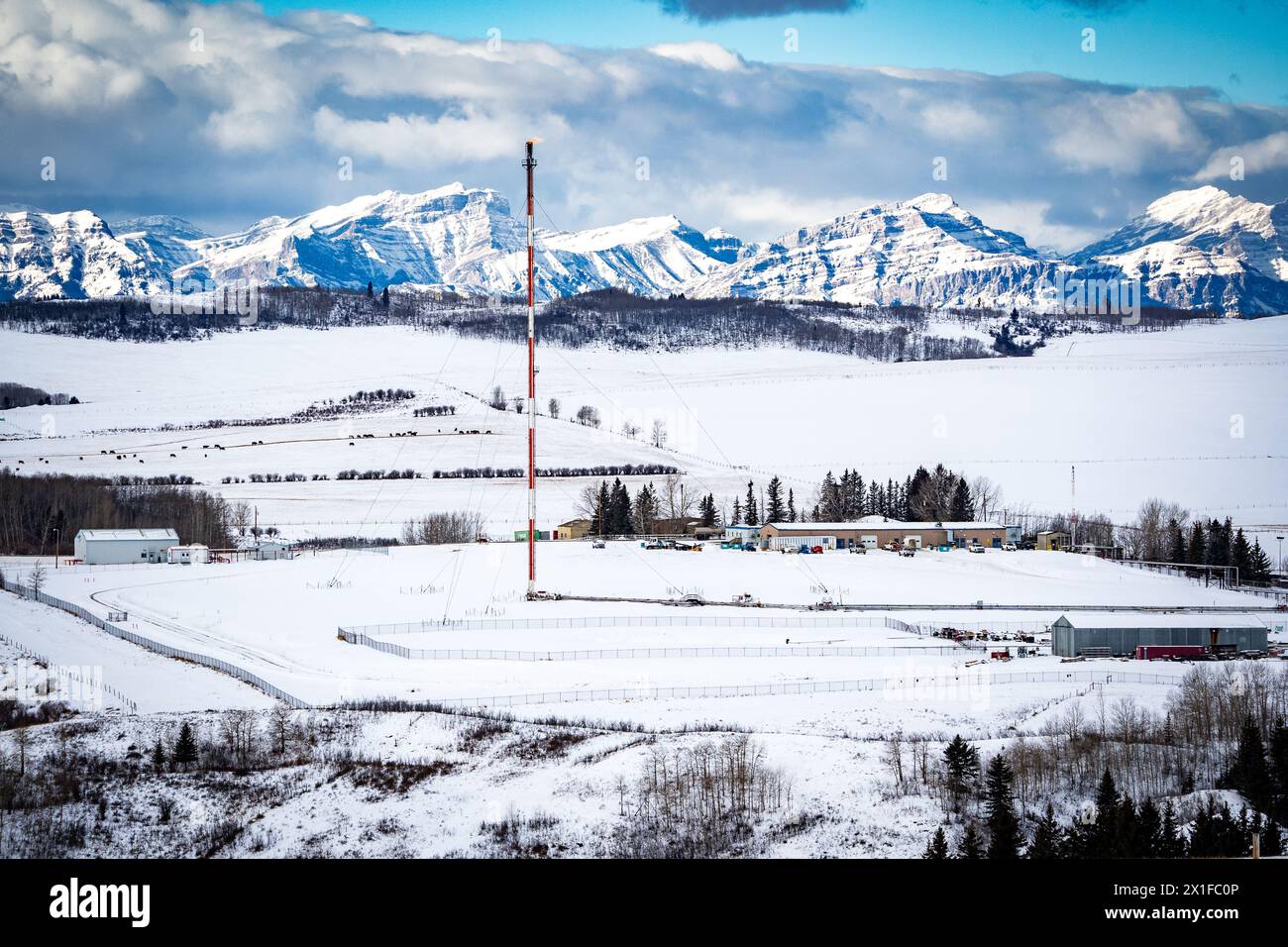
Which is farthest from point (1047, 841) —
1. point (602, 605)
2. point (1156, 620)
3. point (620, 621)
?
point (602, 605)

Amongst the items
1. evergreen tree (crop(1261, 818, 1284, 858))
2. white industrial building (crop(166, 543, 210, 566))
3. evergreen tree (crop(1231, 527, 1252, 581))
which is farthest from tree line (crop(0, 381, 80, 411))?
evergreen tree (crop(1261, 818, 1284, 858))

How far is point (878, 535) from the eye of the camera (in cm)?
6594

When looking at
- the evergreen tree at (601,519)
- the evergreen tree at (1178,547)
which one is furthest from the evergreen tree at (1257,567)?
the evergreen tree at (601,519)

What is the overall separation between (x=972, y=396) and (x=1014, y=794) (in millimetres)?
116506

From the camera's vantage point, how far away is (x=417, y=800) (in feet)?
75.3

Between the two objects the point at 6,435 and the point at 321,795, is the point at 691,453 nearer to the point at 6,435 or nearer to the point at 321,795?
the point at 6,435

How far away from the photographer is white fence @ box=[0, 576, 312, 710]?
3028 cm

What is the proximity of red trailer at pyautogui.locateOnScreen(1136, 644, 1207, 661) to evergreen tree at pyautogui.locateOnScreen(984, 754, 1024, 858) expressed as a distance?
14.9 m

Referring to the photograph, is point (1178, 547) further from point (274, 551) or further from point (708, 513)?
point (274, 551)

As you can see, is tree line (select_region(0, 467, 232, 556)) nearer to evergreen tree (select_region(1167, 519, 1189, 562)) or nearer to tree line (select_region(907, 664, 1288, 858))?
evergreen tree (select_region(1167, 519, 1189, 562))

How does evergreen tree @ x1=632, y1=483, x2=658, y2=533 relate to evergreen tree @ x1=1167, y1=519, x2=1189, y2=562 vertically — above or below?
above

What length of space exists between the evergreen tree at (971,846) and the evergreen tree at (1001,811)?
0.21 m

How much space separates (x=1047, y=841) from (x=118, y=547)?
57.5 meters

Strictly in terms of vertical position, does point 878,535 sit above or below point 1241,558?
above
